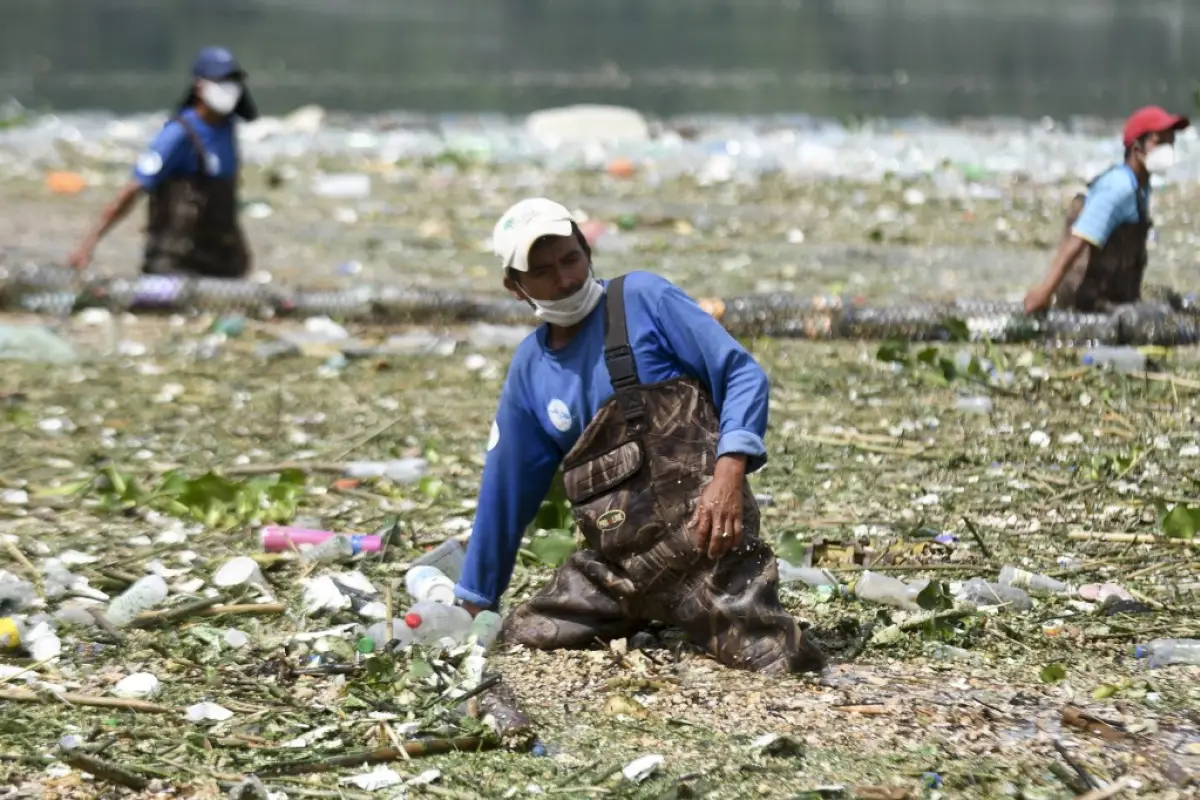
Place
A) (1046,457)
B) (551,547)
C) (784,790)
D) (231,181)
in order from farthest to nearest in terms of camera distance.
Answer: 1. (231,181)
2. (1046,457)
3. (551,547)
4. (784,790)

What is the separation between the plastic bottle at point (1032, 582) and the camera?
5.16 m

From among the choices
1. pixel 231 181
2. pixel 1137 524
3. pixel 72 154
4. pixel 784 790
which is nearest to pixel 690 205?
pixel 231 181

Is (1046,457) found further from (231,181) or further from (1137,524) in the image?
(231,181)

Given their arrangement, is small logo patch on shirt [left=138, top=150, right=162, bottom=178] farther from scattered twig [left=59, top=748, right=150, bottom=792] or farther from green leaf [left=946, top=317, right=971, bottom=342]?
scattered twig [left=59, top=748, right=150, bottom=792]

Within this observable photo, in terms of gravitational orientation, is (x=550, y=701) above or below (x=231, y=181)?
below

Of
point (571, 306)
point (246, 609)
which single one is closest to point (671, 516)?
point (571, 306)

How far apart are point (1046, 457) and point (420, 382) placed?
3129mm

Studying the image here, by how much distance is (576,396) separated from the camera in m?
4.62

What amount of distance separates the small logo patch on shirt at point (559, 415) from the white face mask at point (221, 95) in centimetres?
615

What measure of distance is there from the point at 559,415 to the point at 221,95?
6.20 metres

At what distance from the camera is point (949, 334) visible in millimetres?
→ 8820

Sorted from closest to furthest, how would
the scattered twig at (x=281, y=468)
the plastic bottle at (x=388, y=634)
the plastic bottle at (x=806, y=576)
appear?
the plastic bottle at (x=388, y=634) → the plastic bottle at (x=806, y=576) → the scattered twig at (x=281, y=468)

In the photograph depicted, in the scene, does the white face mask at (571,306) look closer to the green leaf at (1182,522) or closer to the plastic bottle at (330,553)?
the plastic bottle at (330,553)

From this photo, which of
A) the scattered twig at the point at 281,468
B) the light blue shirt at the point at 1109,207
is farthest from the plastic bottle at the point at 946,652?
the light blue shirt at the point at 1109,207
